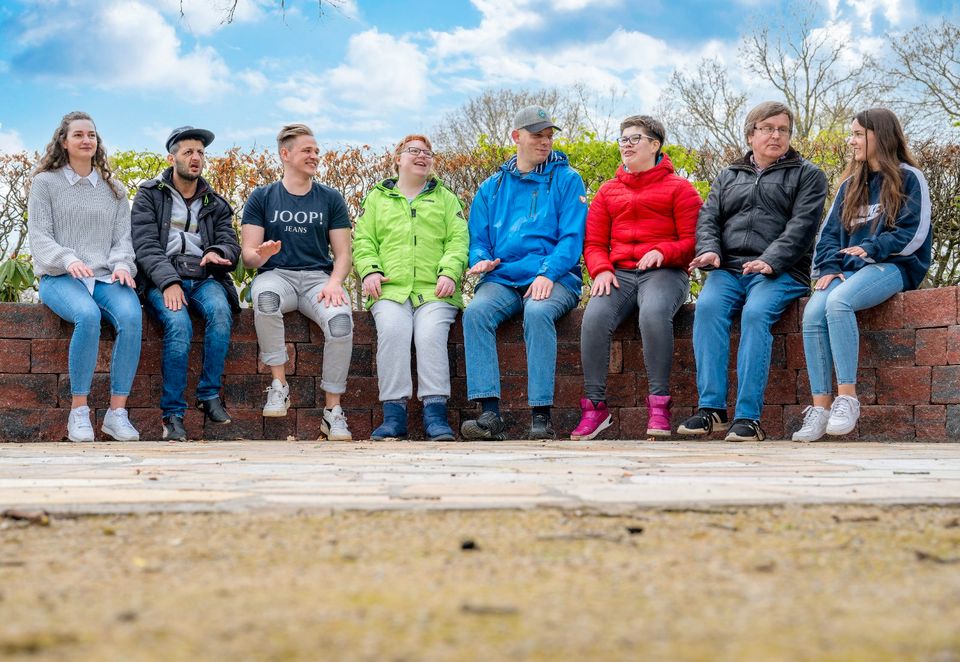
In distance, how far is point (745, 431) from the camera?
16.9 feet

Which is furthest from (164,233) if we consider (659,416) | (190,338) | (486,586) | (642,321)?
(486,586)

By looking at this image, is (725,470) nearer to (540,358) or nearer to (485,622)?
(485,622)

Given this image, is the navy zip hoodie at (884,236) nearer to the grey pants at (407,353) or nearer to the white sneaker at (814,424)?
the white sneaker at (814,424)

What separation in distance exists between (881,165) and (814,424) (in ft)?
4.31

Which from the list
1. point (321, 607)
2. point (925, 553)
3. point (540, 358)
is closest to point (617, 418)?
point (540, 358)

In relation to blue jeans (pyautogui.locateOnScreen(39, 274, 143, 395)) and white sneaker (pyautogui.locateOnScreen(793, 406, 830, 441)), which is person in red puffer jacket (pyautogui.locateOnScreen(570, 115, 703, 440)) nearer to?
white sneaker (pyautogui.locateOnScreen(793, 406, 830, 441))

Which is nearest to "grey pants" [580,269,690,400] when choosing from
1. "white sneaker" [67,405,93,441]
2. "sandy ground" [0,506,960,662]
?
"white sneaker" [67,405,93,441]

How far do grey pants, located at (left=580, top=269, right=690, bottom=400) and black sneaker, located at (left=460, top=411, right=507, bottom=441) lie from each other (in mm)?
490

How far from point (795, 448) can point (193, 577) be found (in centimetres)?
341

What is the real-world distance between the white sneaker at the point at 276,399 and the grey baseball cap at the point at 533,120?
75.0 inches

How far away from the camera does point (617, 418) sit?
5.97 m

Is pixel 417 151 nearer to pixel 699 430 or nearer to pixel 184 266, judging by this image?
pixel 184 266

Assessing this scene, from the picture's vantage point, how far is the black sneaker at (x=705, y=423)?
17.2 feet

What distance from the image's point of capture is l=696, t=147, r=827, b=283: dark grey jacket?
5320 millimetres
